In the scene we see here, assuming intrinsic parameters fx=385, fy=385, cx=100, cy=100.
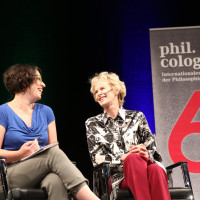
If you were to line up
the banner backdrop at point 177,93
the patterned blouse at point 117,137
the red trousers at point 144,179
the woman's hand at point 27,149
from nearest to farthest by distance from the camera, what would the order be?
the woman's hand at point 27,149 → the red trousers at point 144,179 → the patterned blouse at point 117,137 → the banner backdrop at point 177,93

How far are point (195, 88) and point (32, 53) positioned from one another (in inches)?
74.0

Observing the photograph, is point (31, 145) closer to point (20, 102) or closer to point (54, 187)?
point (54, 187)

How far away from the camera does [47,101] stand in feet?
14.4

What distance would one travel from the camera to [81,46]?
4500 millimetres

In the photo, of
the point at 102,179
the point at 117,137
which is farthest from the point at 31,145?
the point at 117,137

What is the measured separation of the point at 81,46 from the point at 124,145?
5.56 feet

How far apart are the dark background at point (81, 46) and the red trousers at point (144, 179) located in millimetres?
1581

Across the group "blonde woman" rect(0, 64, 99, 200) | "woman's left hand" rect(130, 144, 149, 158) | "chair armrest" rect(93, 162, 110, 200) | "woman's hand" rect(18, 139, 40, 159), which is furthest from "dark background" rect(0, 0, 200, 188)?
"woman's hand" rect(18, 139, 40, 159)

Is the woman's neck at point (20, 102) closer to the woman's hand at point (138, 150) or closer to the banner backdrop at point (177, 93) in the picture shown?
the woman's hand at point (138, 150)

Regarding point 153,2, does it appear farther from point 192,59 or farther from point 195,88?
point 195,88

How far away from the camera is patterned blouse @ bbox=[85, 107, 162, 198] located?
3123mm

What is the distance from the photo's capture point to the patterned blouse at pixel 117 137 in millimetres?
3123

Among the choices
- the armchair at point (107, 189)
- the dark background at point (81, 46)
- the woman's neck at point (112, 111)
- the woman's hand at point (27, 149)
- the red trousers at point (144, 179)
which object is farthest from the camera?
the dark background at point (81, 46)

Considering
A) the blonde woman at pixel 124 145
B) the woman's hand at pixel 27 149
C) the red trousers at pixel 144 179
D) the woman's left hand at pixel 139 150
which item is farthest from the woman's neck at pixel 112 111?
the woman's hand at pixel 27 149
